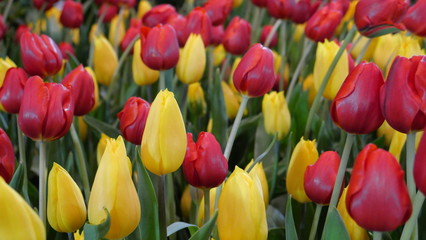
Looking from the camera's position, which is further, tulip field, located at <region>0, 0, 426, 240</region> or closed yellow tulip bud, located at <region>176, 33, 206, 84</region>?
closed yellow tulip bud, located at <region>176, 33, 206, 84</region>

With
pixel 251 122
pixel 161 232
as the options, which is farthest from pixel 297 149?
pixel 251 122

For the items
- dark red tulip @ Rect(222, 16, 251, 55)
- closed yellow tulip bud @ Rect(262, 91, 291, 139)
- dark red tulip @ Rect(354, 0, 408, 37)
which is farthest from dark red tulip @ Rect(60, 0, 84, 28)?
dark red tulip @ Rect(354, 0, 408, 37)

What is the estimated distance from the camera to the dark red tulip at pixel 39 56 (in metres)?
0.81

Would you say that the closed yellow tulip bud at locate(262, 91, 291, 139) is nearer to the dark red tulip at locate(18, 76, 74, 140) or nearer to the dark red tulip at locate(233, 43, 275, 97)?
the dark red tulip at locate(233, 43, 275, 97)

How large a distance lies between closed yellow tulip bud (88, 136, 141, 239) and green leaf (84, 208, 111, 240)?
0.06 feet

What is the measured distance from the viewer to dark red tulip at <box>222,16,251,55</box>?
109 cm

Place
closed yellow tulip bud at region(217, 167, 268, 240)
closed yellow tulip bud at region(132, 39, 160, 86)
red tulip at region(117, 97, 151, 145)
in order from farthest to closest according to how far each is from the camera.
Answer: closed yellow tulip bud at region(132, 39, 160, 86) → red tulip at region(117, 97, 151, 145) → closed yellow tulip bud at region(217, 167, 268, 240)

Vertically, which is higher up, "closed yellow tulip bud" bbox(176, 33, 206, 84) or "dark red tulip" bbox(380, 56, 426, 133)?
"dark red tulip" bbox(380, 56, 426, 133)

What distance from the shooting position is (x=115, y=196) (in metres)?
0.51

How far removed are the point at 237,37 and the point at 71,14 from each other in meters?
0.39

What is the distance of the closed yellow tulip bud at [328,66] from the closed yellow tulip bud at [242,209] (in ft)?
1.18

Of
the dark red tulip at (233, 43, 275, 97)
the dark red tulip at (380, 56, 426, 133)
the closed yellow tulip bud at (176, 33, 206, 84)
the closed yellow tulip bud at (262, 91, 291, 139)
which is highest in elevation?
the dark red tulip at (380, 56, 426, 133)

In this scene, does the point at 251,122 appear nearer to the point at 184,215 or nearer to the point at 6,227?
the point at 184,215

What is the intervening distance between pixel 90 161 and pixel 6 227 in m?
0.51
